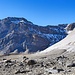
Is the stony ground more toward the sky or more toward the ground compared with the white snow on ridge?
more toward the ground

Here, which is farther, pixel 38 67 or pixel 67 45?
pixel 67 45

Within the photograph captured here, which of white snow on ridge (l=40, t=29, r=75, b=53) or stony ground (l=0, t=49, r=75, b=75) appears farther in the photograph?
white snow on ridge (l=40, t=29, r=75, b=53)

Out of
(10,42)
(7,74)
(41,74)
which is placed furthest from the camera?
(10,42)

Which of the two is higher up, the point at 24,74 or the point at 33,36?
the point at 33,36

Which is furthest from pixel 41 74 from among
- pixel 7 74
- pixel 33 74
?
pixel 7 74

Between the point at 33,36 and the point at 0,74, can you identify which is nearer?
the point at 0,74

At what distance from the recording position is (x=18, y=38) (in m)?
196

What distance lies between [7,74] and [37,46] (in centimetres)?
16260

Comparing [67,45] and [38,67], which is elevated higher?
[67,45]

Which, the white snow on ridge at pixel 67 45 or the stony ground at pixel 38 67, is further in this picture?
the white snow on ridge at pixel 67 45

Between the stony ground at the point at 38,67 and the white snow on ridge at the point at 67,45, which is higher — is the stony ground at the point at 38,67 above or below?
below

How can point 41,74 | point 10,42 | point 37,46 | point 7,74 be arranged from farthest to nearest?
point 10,42, point 37,46, point 7,74, point 41,74

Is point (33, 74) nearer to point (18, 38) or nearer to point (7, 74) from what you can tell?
point (7, 74)

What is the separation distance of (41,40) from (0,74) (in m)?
170
